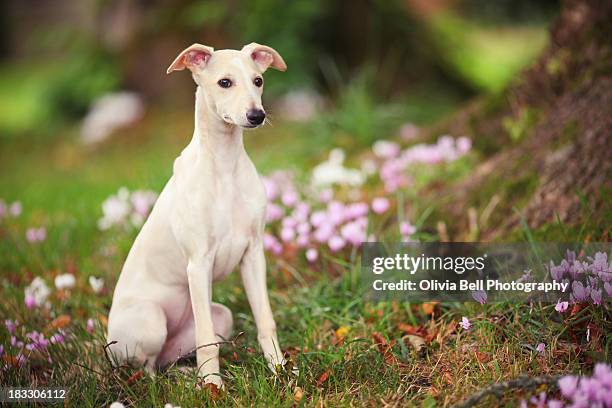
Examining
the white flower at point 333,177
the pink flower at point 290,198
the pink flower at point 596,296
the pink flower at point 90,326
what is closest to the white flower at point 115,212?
the pink flower at point 290,198

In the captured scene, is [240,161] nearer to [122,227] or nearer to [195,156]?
[195,156]

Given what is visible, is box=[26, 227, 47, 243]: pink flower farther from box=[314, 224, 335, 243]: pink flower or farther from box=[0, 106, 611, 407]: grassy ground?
box=[314, 224, 335, 243]: pink flower

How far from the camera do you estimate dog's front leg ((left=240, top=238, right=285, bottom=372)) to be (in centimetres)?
303

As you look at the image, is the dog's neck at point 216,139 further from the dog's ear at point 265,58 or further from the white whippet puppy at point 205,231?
the dog's ear at point 265,58

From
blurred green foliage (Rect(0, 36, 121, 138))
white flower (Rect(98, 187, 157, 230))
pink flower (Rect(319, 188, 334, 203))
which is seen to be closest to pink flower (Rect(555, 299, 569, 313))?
pink flower (Rect(319, 188, 334, 203))

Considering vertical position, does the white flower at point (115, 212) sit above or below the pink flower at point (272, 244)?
above

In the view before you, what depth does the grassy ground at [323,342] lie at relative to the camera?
274 cm

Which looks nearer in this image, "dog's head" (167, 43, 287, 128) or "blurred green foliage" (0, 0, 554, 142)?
"dog's head" (167, 43, 287, 128)

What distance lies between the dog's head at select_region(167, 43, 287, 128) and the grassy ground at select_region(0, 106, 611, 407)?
1.10m

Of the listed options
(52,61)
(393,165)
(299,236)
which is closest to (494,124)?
(393,165)

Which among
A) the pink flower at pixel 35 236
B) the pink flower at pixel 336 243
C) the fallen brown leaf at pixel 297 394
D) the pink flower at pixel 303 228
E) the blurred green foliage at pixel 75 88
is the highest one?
the blurred green foliage at pixel 75 88

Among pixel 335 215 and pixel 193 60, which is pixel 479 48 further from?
pixel 193 60

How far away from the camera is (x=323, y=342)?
3.28 m

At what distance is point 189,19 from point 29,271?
5.77 metres
